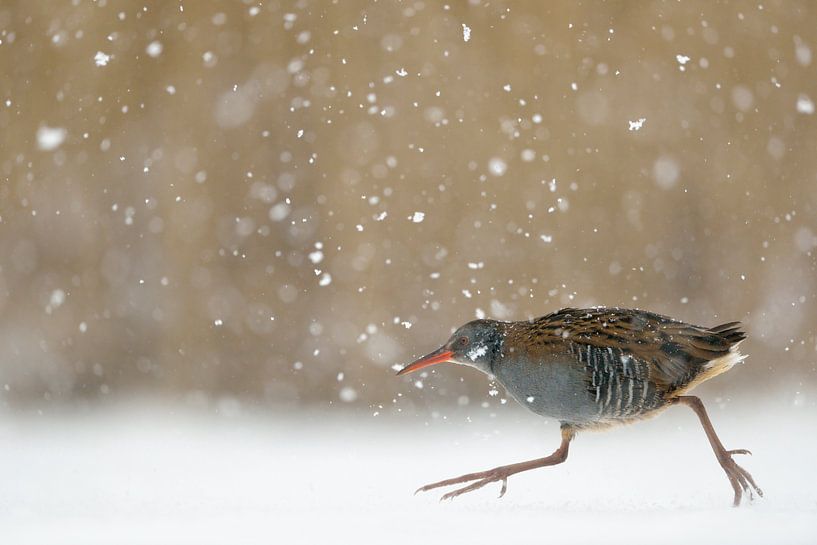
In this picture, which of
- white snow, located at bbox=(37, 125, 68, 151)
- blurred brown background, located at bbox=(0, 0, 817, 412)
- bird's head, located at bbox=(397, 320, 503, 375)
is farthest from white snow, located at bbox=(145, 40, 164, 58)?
bird's head, located at bbox=(397, 320, 503, 375)

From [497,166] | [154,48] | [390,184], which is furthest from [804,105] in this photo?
[154,48]

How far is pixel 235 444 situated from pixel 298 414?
0.14m

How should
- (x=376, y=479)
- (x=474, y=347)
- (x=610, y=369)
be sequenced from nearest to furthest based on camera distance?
(x=610, y=369) → (x=474, y=347) → (x=376, y=479)

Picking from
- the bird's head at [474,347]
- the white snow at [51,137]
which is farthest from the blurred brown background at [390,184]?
the bird's head at [474,347]

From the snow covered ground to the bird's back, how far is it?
14 cm

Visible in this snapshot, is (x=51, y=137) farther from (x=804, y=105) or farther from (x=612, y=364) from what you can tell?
(x=804, y=105)

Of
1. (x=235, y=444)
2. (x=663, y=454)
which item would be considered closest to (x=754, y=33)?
(x=663, y=454)

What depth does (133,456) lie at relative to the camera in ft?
5.17

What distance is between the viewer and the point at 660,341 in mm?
1131

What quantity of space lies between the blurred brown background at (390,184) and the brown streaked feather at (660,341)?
573 millimetres

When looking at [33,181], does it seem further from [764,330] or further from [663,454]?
[764,330]

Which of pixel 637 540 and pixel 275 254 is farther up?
pixel 275 254

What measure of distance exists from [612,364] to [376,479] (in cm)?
50

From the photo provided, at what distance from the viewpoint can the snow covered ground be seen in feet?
3.45
